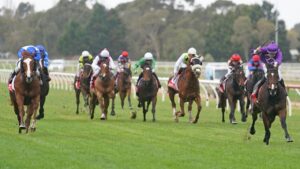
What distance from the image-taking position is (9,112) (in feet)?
82.5

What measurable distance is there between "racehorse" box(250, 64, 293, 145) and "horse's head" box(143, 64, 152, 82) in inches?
270

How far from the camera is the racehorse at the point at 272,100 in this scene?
611 inches

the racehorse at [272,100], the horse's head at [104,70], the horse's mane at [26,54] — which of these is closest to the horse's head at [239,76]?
the horse's head at [104,70]

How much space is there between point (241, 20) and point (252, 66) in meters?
60.2

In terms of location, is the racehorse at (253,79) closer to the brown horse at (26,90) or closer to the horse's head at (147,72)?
the horse's head at (147,72)

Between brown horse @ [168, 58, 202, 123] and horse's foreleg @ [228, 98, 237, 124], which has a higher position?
brown horse @ [168, 58, 202, 123]

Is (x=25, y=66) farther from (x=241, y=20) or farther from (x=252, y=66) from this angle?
(x=241, y=20)

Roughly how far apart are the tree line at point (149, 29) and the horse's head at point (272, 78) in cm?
5866

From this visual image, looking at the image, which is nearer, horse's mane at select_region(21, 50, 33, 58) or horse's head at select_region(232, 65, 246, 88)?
horse's mane at select_region(21, 50, 33, 58)

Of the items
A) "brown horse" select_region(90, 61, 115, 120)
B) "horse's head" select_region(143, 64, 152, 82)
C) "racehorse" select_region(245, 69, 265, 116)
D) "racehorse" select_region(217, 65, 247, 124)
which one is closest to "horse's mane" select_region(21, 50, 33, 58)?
"brown horse" select_region(90, 61, 115, 120)

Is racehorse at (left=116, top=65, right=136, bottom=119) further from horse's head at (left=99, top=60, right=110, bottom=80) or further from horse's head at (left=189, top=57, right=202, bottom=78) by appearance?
horse's head at (left=189, top=57, right=202, bottom=78)

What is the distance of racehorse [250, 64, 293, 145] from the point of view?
15508mm

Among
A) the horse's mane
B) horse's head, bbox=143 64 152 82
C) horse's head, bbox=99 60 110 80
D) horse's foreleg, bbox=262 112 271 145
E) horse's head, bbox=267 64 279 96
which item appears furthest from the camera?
horse's head, bbox=143 64 152 82

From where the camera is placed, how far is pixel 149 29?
341 feet
